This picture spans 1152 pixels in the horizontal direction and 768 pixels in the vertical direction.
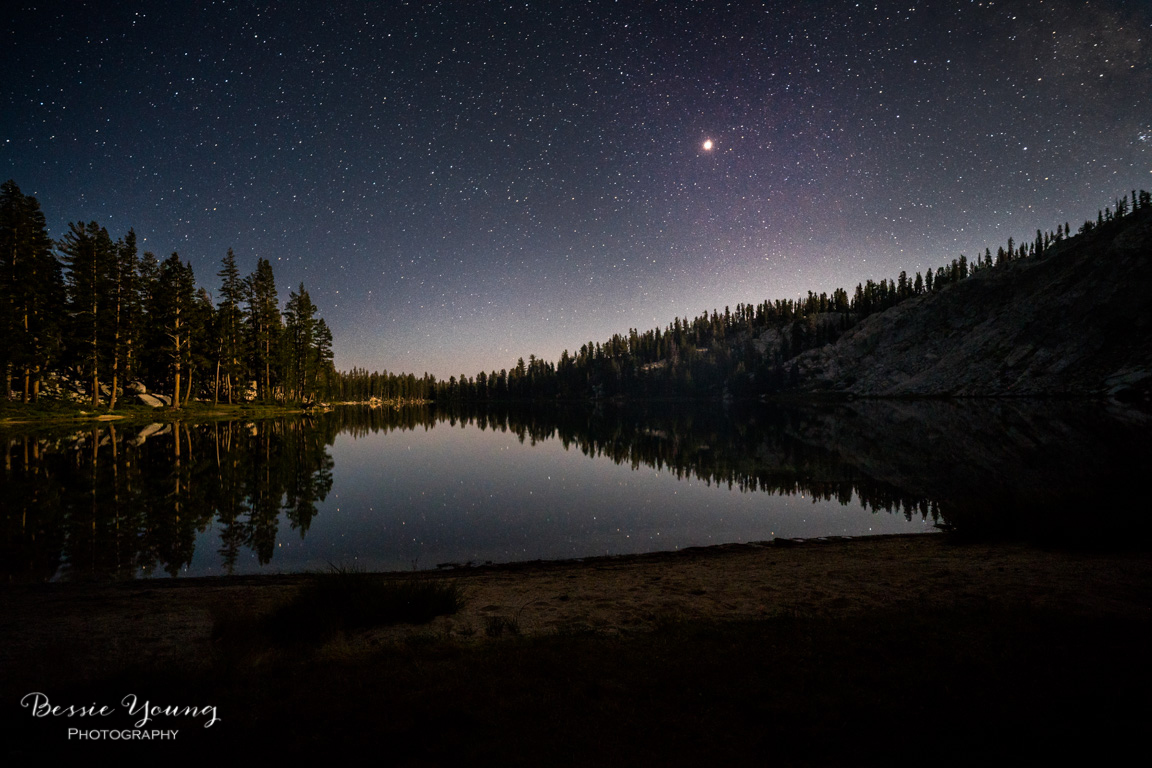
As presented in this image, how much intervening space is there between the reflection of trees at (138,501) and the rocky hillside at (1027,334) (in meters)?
109

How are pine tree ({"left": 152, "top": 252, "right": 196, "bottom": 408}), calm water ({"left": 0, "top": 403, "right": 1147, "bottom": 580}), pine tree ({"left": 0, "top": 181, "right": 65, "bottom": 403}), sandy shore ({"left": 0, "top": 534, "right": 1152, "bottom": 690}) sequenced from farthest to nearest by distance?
1. pine tree ({"left": 152, "top": 252, "right": 196, "bottom": 408})
2. pine tree ({"left": 0, "top": 181, "right": 65, "bottom": 403})
3. calm water ({"left": 0, "top": 403, "right": 1147, "bottom": 580})
4. sandy shore ({"left": 0, "top": 534, "right": 1152, "bottom": 690})

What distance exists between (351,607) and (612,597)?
460cm

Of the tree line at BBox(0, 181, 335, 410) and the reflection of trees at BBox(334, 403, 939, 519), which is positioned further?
the tree line at BBox(0, 181, 335, 410)

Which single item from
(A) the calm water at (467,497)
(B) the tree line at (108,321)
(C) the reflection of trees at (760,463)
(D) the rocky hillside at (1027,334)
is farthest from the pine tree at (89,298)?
(D) the rocky hillside at (1027,334)

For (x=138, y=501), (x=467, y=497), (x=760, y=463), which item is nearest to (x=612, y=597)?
(x=467, y=497)

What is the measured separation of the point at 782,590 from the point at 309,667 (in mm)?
8018

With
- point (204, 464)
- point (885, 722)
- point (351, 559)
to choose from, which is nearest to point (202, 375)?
point (204, 464)

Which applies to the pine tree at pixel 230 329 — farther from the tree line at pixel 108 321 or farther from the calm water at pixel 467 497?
the calm water at pixel 467 497

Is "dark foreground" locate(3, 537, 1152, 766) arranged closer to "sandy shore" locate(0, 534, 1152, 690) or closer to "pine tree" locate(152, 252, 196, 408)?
"sandy shore" locate(0, 534, 1152, 690)

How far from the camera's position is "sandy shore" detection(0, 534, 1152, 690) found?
682cm

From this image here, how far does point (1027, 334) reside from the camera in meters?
109

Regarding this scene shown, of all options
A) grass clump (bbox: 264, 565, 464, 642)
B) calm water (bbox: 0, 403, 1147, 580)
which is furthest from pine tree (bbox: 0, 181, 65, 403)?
grass clump (bbox: 264, 565, 464, 642)

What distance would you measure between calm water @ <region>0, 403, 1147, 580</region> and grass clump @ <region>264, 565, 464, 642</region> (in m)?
5.34

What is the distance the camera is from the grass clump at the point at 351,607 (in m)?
7.14
